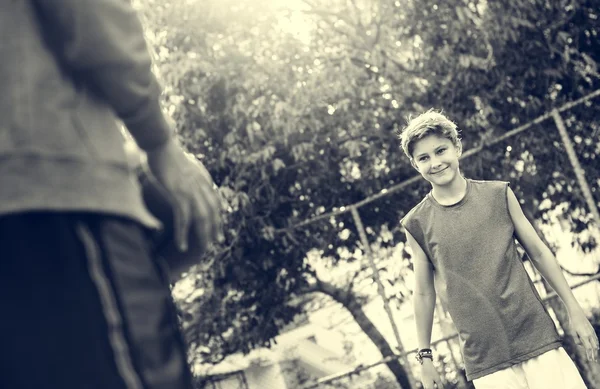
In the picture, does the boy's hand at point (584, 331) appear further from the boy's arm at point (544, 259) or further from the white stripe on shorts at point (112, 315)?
the white stripe on shorts at point (112, 315)

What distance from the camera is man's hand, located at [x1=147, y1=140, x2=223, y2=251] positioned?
3.95 feet

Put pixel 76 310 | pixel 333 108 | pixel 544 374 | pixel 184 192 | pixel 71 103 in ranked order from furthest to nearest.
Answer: pixel 333 108, pixel 544 374, pixel 184 192, pixel 71 103, pixel 76 310

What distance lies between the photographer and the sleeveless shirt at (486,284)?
2.91 meters

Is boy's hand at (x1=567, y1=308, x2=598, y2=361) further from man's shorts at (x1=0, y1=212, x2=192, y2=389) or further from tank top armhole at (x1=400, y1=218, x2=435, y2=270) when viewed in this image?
man's shorts at (x1=0, y1=212, x2=192, y2=389)

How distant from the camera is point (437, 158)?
3.20 meters

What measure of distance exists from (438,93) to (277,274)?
213cm

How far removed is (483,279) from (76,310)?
2313 mm

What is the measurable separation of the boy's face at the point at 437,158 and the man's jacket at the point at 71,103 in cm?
219

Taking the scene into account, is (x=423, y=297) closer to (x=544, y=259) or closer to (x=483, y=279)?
(x=483, y=279)

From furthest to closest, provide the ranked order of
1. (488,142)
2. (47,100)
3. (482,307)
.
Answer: (488,142), (482,307), (47,100)

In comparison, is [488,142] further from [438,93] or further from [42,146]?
[42,146]

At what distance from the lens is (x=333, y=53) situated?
6.38 m

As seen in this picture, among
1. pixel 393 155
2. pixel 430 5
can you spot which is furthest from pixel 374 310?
pixel 430 5

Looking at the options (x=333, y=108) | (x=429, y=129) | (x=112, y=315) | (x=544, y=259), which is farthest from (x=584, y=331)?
(x=333, y=108)
